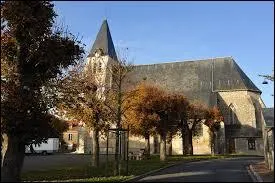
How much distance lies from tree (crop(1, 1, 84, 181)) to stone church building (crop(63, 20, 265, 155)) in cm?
3714

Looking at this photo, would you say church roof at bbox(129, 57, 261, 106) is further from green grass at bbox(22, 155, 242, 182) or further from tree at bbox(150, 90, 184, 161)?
green grass at bbox(22, 155, 242, 182)

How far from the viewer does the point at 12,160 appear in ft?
56.9

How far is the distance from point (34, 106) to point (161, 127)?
23053 millimetres

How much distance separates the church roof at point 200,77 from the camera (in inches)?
2483

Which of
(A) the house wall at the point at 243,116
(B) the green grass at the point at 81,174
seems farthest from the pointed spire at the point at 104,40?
(B) the green grass at the point at 81,174

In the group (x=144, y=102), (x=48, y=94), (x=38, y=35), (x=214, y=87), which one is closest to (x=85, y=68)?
(x=144, y=102)

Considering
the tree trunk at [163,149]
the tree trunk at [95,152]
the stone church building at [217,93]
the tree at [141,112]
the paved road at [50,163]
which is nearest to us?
the paved road at [50,163]

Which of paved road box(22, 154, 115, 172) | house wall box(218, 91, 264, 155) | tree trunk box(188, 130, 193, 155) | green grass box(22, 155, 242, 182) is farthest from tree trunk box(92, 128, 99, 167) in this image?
house wall box(218, 91, 264, 155)

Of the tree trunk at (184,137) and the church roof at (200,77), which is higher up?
the church roof at (200,77)

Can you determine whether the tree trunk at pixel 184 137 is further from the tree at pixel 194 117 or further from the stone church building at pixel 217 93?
the stone church building at pixel 217 93

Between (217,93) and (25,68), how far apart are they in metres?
48.0

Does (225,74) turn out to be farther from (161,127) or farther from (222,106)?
(161,127)

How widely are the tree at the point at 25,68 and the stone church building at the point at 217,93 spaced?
3714 centimetres

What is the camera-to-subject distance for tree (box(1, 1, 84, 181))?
17.1 meters
